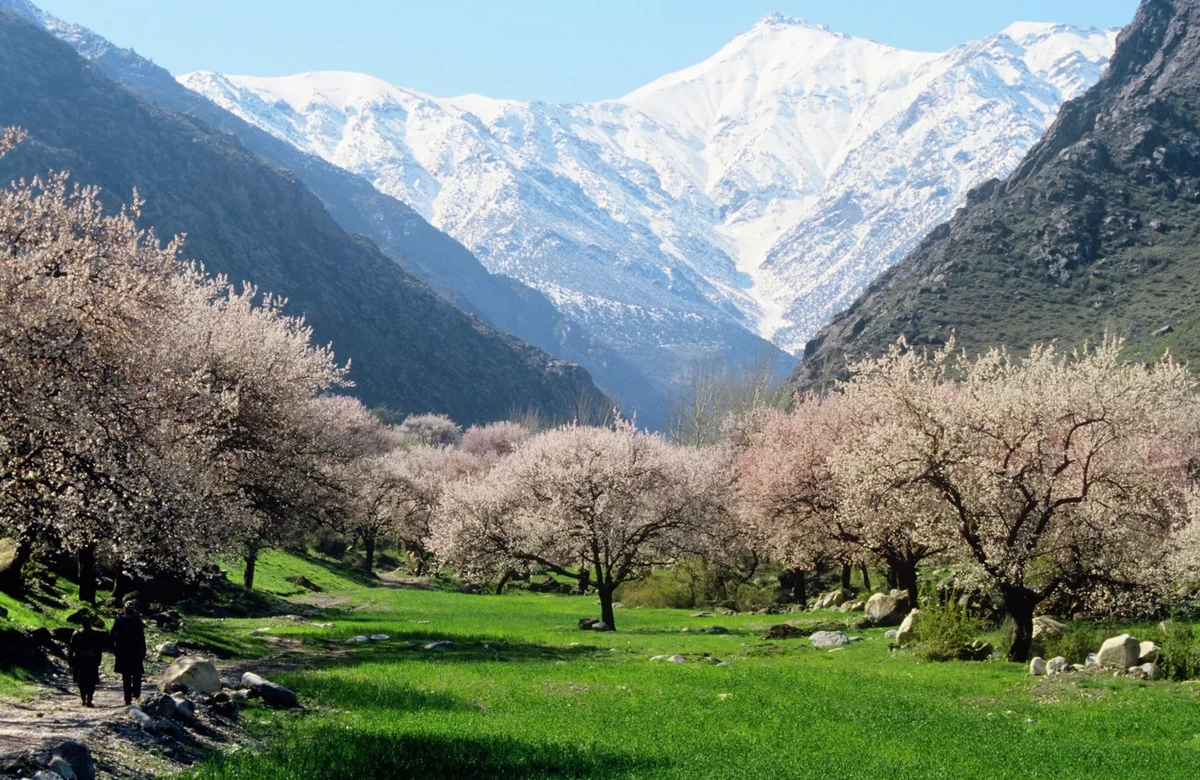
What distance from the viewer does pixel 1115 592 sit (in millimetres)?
32469

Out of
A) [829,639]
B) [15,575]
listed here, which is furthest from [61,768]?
[829,639]

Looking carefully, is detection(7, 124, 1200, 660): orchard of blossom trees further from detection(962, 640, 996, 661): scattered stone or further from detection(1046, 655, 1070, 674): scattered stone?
detection(1046, 655, 1070, 674): scattered stone

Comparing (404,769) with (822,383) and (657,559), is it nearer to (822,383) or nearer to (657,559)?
(657,559)

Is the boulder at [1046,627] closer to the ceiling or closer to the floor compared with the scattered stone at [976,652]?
Result: closer to the ceiling

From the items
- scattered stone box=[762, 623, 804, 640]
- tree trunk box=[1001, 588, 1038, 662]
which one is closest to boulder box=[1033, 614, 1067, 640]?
tree trunk box=[1001, 588, 1038, 662]

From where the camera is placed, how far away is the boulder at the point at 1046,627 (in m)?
33.1

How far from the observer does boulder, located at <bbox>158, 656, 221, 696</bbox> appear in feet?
68.0

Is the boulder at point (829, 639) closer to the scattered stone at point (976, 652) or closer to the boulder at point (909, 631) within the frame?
the boulder at point (909, 631)

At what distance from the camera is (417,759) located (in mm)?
16438

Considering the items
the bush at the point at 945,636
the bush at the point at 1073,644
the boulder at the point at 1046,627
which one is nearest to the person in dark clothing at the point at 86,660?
the bush at the point at 945,636

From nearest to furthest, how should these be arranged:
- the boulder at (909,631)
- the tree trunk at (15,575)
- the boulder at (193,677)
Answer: the boulder at (193,677), the tree trunk at (15,575), the boulder at (909,631)

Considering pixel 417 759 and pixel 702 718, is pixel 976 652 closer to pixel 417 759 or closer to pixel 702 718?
pixel 702 718

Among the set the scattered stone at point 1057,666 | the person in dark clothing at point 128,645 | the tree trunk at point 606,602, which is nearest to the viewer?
the person in dark clothing at point 128,645

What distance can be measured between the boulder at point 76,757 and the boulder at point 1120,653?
2555 centimetres
